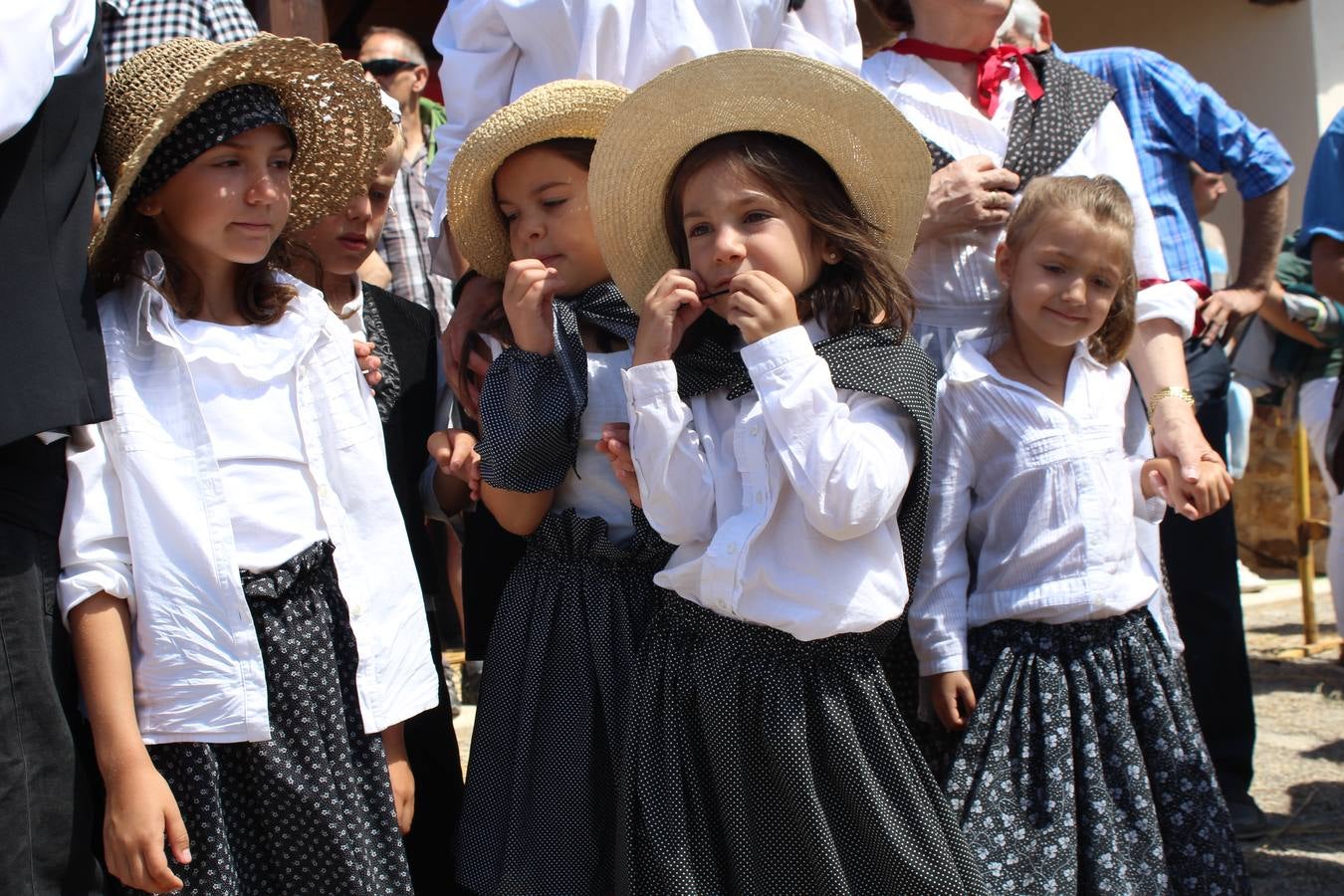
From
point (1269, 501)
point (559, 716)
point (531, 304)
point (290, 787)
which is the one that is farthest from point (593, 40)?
point (1269, 501)

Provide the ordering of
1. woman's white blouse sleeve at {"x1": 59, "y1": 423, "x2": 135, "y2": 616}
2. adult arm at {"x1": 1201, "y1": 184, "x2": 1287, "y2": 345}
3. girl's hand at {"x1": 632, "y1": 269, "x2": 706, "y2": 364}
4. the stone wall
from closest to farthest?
woman's white blouse sleeve at {"x1": 59, "y1": 423, "x2": 135, "y2": 616} → girl's hand at {"x1": 632, "y1": 269, "x2": 706, "y2": 364} → adult arm at {"x1": 1201, "y1": 184, "x2": 1287, "y2": 345} → the stone wall

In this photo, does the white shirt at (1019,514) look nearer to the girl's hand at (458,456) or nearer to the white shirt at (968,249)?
the white shirt at (968,249)

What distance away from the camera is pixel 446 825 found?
2.65 meters

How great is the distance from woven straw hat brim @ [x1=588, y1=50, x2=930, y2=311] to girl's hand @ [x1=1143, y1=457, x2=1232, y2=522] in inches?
24.9

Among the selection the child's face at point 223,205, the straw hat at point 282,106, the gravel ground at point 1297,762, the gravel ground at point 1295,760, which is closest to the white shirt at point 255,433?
the child's face at point 223,205

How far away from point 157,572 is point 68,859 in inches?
16.5

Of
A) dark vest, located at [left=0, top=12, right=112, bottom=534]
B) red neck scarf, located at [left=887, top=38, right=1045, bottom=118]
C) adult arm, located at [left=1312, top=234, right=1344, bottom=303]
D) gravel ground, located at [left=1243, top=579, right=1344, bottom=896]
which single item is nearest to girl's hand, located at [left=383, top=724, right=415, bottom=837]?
dark vest, located at [left=0, top=12, right=112, bottom=534]

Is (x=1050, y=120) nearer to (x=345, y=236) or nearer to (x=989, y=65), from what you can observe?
(x=989, y=65)

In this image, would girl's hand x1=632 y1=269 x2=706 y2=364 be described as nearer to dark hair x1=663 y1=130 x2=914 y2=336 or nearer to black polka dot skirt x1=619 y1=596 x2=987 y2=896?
dark hair x1=663 y1=130 x2=914 y2=336

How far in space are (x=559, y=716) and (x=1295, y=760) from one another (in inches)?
107

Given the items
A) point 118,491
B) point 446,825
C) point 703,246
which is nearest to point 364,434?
point 118,491

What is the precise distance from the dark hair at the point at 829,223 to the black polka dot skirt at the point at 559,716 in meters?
0.52

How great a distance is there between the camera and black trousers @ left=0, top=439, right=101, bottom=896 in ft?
6.23

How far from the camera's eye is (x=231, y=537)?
206cm
